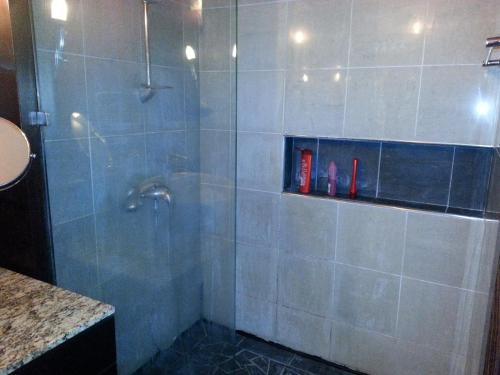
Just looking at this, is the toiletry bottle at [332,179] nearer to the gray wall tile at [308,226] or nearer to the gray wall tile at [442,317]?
the gray wall tile at [308,226]

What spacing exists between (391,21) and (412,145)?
21.7 inches

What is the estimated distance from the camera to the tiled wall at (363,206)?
4.85 ft

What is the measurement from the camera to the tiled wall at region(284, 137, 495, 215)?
1593 millimetres

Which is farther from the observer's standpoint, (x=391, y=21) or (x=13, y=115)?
(x=391, y=21)

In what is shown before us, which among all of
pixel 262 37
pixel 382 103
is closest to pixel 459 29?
pixel 382 103

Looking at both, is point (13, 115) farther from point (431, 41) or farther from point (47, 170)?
point (431, 41)

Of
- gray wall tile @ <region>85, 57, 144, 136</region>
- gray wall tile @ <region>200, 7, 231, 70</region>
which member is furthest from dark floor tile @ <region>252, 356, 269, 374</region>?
gray wall tile @ <region>200, 7, 231, 70</region>

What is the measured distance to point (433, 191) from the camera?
169 centimetres

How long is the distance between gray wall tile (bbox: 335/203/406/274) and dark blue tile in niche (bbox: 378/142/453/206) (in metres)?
0.14

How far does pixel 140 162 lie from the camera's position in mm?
1703

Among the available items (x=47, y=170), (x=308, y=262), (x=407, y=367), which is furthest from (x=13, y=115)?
(x=407, y=367)

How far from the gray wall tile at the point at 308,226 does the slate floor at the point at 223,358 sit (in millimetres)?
585

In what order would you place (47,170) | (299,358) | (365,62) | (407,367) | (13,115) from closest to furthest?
(13,115), (47,170), (365,62), (407,367), (299,358)

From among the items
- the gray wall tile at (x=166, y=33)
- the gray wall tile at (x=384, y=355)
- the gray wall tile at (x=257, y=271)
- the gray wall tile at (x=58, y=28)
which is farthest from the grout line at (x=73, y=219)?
the gray wall tile at (x=384, y=355)
